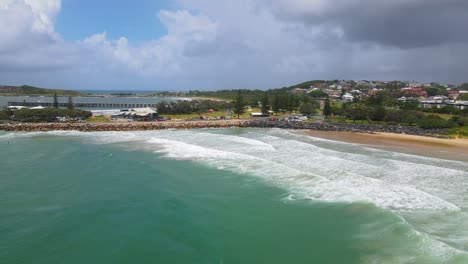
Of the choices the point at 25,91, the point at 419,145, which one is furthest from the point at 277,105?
the point at 25,91

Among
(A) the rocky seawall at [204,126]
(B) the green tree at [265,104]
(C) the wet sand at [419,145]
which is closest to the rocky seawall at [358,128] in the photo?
(A) the rocky seawall at [204,126]

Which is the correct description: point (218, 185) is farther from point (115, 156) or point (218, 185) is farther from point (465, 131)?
point (465, 131)

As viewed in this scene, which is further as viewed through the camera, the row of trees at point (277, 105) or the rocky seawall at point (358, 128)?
the row of trees at point (277, 105)

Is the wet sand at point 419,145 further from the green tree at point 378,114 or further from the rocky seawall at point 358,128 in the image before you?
the green tree at point 378,114

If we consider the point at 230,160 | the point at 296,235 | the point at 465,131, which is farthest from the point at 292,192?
the point at 465,131

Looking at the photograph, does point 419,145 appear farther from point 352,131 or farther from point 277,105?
point 277,105

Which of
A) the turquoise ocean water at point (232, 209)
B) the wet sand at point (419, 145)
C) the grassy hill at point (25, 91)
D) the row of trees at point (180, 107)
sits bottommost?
the turquoise ocean water at point (232, 209)
